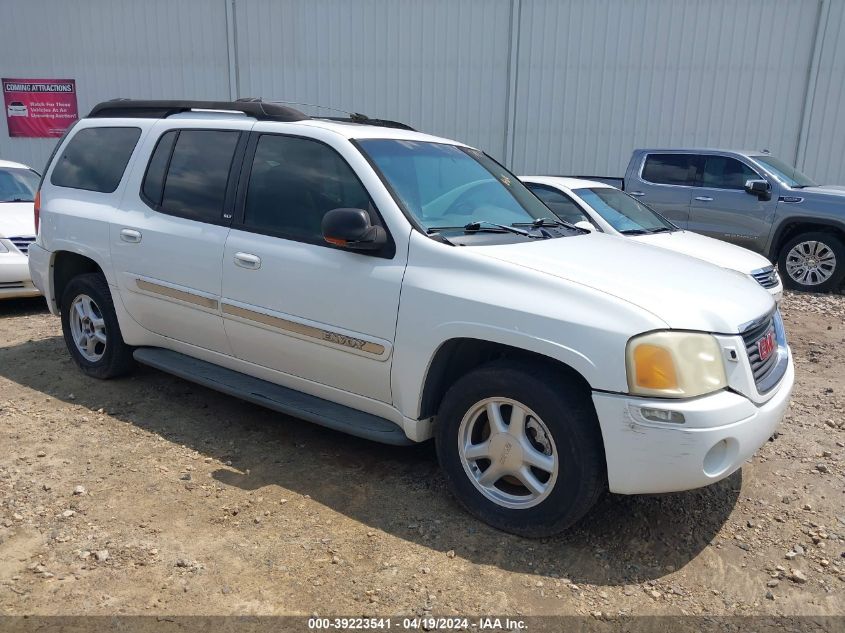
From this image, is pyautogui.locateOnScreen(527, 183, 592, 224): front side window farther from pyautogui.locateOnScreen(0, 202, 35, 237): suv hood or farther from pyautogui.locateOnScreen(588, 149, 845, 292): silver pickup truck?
pyautogui.locateOnScreen(0, 202, 35, 237): suv hood

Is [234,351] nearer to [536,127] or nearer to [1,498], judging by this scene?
[1,498]

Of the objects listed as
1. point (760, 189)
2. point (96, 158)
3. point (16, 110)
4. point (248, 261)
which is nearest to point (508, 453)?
point (248, 261)

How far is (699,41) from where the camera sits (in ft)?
43.7

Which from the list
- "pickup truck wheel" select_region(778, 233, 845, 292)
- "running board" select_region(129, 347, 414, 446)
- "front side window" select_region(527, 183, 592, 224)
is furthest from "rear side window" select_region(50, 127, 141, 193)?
"pickup truck wheel" select_region(778, 233, 845, 292)

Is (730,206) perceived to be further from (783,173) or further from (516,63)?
(516,63)

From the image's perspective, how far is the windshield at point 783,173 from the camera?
923cm

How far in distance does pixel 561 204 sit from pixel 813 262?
4.16 m

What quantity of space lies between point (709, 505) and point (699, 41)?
1260 centimetres

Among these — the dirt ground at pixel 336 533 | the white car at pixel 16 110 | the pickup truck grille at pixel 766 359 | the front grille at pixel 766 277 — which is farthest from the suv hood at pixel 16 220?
the white car at pixel 16 110

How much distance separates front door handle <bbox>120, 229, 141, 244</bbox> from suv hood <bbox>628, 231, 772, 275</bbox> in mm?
4556

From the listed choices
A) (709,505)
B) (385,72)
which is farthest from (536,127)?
(709,505)

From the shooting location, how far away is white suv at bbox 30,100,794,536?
8.82 feet

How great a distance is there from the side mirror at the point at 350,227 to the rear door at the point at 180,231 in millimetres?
962

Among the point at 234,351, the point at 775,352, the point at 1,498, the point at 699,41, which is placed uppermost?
the point at 699,41
